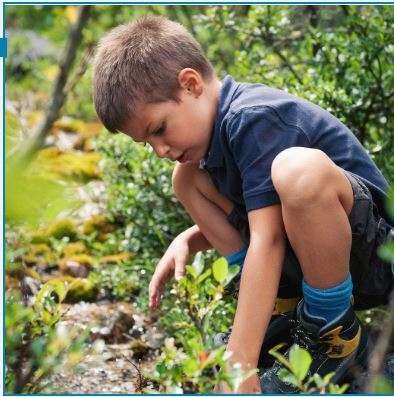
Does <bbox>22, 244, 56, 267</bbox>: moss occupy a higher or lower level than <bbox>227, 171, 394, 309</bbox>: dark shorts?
lower

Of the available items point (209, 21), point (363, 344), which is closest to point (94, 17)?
point (209, 21)

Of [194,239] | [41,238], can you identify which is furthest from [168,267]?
[41,238]

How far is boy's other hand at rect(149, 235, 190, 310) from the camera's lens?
7.77 ft

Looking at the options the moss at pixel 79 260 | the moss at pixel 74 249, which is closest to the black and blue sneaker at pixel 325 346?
the moss at pixel 79 260

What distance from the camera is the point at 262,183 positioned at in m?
1.89

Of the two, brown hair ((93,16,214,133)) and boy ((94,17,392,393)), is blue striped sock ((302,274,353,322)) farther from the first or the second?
brown hair ((93,16,214,133))

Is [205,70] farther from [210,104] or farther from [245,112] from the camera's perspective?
[245,112]

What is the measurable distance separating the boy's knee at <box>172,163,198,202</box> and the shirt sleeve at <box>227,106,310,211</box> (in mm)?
439

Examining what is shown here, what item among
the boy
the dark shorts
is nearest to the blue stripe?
the boy

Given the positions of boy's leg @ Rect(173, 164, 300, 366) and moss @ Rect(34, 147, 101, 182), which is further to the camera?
moss @ Rect(34, 147, 101, 182)

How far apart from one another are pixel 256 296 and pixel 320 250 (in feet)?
0.68

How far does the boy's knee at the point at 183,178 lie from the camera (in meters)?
2.46

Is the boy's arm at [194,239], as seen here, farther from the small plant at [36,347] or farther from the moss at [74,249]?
the moss at [74,249]

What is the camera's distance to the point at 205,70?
7.41 feet
